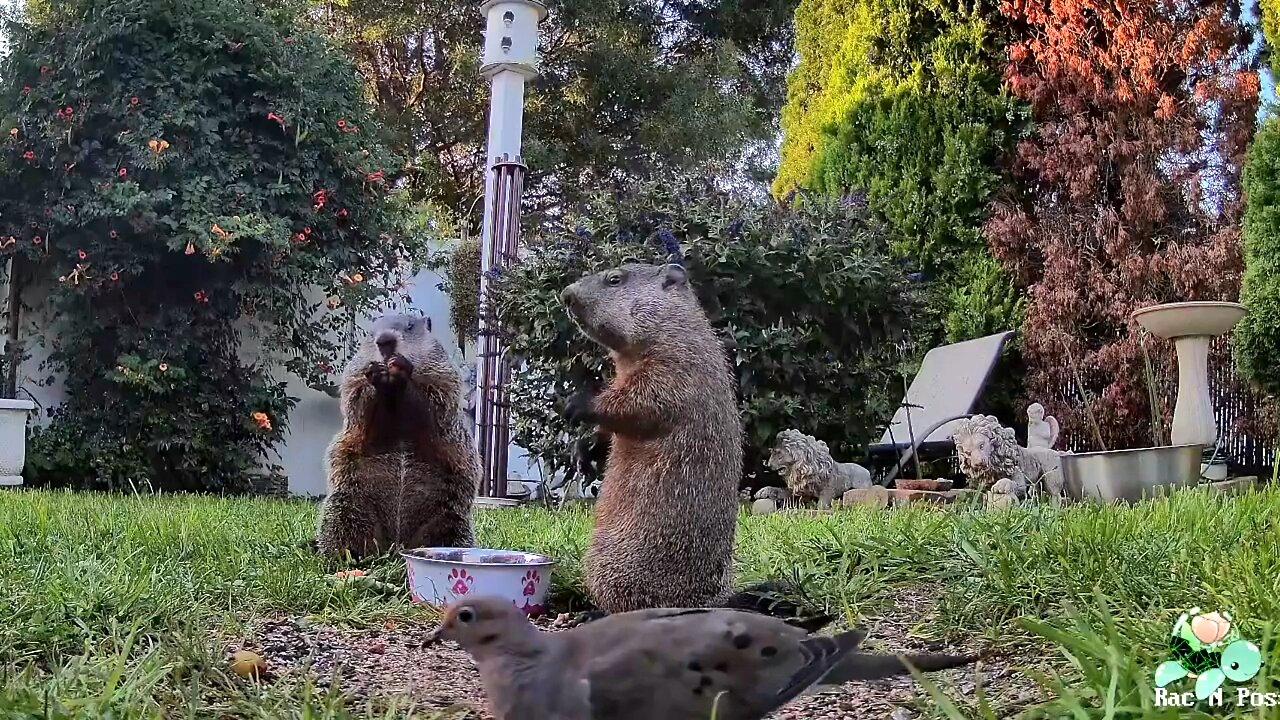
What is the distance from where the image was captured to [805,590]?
95.3 inches

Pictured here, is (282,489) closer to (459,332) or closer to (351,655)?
(459,332)

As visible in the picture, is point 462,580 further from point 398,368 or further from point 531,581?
point 398,368

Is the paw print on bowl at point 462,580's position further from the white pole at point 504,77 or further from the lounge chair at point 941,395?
the lounge chair at point 941,395

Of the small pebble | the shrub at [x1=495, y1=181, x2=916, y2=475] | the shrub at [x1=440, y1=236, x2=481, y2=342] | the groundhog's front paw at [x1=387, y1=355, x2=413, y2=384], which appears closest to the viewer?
the small pebble

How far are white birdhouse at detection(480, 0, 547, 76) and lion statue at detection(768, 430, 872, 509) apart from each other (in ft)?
10.1

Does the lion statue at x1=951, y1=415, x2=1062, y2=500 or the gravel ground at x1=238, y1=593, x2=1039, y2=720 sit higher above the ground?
the lion statue at x1=951, y1=415, x2=1062, y2=500

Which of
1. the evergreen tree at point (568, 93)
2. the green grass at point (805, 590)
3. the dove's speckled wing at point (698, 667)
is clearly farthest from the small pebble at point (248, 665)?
the evergreen tree at point (568, 93)

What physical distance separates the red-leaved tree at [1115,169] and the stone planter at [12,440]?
759cm

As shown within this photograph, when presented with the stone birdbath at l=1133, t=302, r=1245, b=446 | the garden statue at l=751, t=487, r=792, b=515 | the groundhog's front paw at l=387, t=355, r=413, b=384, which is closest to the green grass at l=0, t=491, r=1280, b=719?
the groundhog's front paw at l=387, t=355, r=413, b=384

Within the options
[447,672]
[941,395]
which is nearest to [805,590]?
[447,672]

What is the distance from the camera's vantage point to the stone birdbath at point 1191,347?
5836mm

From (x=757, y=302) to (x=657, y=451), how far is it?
385 centimetres

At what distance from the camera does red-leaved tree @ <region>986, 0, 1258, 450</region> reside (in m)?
8.77

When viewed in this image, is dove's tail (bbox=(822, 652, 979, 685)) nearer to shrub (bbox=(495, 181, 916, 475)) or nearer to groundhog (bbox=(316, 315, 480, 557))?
groundhog (bbox=(316, 315, 480, 557))
